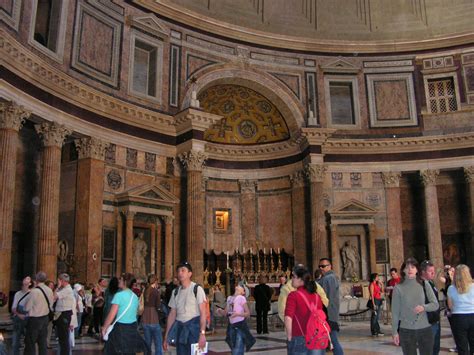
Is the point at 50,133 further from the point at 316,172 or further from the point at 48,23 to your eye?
the point at 316,172

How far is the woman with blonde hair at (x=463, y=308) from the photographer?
23.1ft

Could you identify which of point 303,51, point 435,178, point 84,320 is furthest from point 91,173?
point 435,178

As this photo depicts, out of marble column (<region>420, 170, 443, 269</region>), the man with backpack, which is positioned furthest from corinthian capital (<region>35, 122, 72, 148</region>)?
marble column (<region>420, 170, 443, 269</region>)

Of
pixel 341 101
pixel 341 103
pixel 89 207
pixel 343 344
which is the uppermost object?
pixel 341 101

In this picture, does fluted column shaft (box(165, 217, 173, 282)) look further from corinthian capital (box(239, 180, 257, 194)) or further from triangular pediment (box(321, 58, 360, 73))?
triangular pediment (box(321, 58, 360, 73))

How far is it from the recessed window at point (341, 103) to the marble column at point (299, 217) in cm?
393

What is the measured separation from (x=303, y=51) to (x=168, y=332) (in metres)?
23.5

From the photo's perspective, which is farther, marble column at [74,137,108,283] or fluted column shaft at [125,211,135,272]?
fluted column shaft at [125,211,135,272]

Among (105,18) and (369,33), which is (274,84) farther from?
(105,18)

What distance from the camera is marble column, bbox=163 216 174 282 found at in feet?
70.9

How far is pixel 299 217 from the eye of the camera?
26.0 m

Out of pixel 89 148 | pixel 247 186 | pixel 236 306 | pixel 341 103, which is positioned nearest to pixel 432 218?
pixel 341 103

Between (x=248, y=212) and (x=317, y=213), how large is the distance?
13.3ft

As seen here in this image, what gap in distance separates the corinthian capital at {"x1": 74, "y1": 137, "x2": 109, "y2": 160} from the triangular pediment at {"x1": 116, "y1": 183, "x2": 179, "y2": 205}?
1.75 metres
